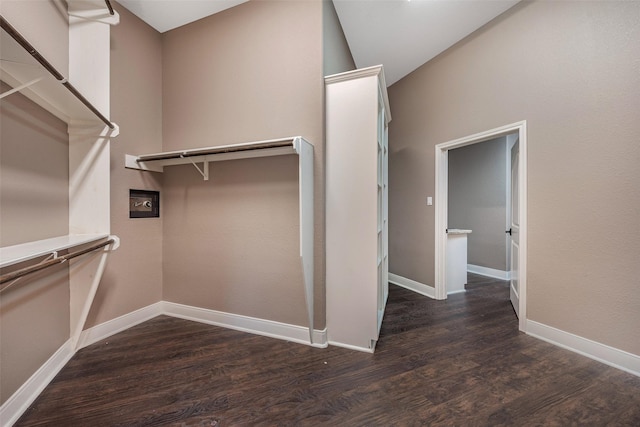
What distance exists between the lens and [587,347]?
1862mm

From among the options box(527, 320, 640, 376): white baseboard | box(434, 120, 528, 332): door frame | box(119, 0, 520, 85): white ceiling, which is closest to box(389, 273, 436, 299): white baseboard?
box(434, 120, 528, 332): door frame

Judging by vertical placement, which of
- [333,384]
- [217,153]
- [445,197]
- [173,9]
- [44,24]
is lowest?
[333,384]

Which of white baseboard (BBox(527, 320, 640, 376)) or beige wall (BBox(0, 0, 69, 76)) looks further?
white baseboard (BBox(527, 320, 640, 376))

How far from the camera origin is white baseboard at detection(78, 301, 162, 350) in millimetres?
1957

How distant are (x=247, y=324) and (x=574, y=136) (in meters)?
3.06

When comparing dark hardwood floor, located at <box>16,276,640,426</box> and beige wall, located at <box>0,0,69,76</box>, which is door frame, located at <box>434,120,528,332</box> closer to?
dark hardwood floor, located at <box>16,276,640,426</box>

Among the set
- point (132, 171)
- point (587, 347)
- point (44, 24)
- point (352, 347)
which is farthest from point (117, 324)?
point (587, 347)

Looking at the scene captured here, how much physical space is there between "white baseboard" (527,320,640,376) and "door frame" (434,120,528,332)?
0.11 meters

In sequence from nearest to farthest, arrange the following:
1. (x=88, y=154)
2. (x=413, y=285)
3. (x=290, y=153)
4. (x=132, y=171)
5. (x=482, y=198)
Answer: (x=88, y=154) < (x=290, y=153) < (x=132, y=171) < (x=413, y=285) < (x=482, y=198)

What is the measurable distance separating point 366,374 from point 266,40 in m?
2.68

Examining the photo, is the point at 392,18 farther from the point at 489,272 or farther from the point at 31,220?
the point at 489,272

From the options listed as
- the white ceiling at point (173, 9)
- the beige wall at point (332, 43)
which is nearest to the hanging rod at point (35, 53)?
the white ceiling at point (173, 9)

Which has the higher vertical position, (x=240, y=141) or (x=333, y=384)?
(x=240, y=141)

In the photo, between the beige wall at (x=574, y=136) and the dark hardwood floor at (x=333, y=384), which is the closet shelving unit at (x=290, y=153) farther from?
the beige wall at (x=574, y=136)
